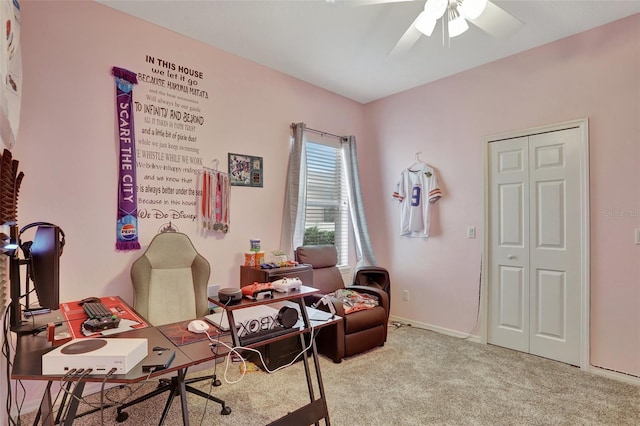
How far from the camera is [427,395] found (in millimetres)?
2406

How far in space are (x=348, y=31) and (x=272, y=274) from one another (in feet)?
7.19

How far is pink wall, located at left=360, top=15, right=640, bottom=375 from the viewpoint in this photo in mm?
2650

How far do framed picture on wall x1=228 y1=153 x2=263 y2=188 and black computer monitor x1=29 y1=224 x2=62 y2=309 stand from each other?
6.09 ft

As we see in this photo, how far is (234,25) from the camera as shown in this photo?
2.75 metres

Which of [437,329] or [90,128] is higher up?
[90,128]

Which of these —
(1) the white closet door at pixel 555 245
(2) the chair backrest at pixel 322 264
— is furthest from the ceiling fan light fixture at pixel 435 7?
(2) the chair backrest at pixel 322 264

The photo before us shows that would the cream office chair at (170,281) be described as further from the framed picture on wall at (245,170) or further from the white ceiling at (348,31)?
the white ceiling at (348,31)

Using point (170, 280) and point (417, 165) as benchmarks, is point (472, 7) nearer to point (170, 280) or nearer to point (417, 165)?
point (417, 165)

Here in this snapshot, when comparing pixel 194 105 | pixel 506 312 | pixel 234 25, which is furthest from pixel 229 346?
pixel 506 312

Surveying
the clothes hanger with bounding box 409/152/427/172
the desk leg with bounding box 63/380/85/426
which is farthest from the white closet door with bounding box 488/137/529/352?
the desk leg with bounding box 63/380/85/426

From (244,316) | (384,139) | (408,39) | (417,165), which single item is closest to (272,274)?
(244,316)

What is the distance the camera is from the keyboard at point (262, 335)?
1.46 m

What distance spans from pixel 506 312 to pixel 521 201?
112 centimetres

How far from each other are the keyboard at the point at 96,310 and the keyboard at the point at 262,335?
2.39 ft
